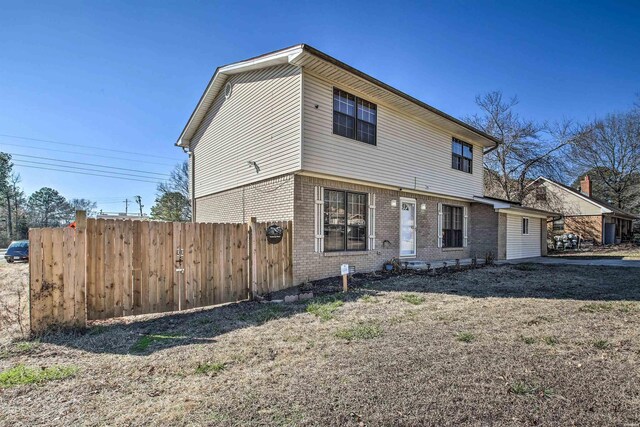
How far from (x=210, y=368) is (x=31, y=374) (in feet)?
6.24

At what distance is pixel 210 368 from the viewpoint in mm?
3705

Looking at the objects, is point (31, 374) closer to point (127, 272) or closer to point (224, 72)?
point (127, 272)

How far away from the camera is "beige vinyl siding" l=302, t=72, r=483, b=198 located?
9281mm

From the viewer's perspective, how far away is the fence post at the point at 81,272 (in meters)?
5.16

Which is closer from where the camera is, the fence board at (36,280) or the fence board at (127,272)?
the fence board at (36,280)

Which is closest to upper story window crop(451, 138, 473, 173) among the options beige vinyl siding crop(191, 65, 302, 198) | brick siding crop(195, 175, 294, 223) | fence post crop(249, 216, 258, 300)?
beige vinyl siding crop(191, 65, 302, 198)

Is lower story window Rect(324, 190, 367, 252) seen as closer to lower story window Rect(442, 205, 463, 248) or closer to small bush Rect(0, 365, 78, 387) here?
lower story window Rect(442, 205, 463, 248)

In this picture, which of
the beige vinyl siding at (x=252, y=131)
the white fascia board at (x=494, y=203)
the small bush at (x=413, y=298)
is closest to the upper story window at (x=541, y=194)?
the white fascia board at (x=494, y=203)

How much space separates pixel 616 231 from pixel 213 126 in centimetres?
3960

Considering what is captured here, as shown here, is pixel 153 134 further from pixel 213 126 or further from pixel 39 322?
pixel 39 322

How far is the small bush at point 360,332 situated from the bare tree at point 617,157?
120 feet

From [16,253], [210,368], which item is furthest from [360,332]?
[16,253]

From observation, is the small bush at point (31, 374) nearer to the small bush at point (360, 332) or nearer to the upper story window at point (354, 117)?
the small bush at point (360, 332)

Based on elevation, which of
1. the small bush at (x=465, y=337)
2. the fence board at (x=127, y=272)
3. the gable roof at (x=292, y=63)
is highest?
the gable roof at (x=292, y=63)
